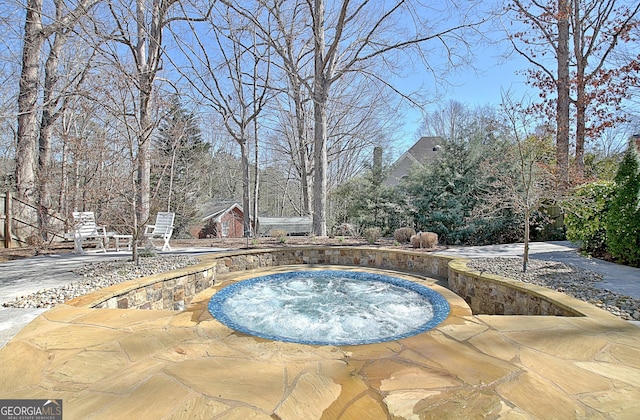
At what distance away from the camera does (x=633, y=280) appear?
421 centimetres

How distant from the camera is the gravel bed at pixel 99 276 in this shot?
3414 mm

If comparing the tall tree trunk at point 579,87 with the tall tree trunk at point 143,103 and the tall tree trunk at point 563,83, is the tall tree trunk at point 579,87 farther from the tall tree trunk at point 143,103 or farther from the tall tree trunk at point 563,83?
the tall tree trunk at point 143,103

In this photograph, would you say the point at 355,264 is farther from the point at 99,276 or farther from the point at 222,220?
the point at 222,220

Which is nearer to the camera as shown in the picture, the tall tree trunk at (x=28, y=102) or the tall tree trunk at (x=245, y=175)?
the tall tree trunk at (x=28, y=102)

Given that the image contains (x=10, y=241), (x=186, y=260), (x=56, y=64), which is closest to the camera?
(x=186, y=260)

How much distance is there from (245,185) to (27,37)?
7.45 m

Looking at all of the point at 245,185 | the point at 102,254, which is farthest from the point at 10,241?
the point at 245,185

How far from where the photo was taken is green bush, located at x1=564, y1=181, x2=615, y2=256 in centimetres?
582

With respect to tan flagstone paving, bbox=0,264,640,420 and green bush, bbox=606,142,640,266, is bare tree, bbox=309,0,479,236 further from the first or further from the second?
tan flagstone paving, bbox=0,264,640,420

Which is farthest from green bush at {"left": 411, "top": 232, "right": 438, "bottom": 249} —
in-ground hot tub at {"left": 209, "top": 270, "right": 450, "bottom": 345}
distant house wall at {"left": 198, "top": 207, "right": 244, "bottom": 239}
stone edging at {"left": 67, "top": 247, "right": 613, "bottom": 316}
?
distant house wall at {"left": 198, "top": 207, "right": 244, "bottom": 239}

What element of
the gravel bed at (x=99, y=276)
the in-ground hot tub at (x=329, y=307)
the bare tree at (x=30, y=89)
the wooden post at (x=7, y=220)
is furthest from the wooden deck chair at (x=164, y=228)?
the bare tree at (x=30, y=89)

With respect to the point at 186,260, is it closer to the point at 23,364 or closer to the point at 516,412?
the point at 23,364

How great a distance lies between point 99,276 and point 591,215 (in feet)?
27.1

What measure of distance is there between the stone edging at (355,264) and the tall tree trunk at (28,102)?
6.02m
